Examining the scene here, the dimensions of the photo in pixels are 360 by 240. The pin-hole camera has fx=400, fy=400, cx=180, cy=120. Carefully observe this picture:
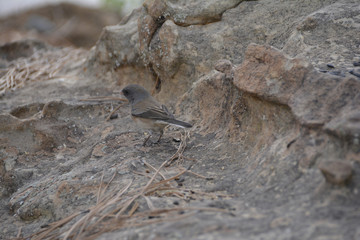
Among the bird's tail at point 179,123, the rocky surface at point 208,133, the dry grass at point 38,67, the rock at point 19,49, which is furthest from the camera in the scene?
the rock at point 19,49

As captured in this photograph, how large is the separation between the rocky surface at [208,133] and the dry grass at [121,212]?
0.05ft

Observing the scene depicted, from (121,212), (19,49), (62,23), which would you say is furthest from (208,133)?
(62,23)

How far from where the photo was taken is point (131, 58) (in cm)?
546

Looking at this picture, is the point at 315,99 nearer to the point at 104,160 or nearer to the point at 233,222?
the point at 233,222

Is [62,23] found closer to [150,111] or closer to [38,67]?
[38,67]

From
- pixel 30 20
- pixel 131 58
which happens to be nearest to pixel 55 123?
pixel 131 58

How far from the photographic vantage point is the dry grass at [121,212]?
7.77 ft

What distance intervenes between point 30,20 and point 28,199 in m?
10.8

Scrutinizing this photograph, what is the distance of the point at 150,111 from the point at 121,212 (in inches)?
70.0

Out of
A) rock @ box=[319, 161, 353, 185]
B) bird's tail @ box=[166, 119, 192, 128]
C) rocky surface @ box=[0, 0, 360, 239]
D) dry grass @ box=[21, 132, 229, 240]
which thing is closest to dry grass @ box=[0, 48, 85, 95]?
rocky surface @ box=[0, 0, 360, 239]

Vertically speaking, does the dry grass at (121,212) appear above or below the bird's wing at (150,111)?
below

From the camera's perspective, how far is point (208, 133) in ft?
12.4

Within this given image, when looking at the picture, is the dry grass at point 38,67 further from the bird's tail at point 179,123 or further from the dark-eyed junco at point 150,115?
the bird's tail at point 179,123

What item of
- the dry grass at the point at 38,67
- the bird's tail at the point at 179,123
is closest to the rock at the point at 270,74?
the bird's tail at the point at 179,123
